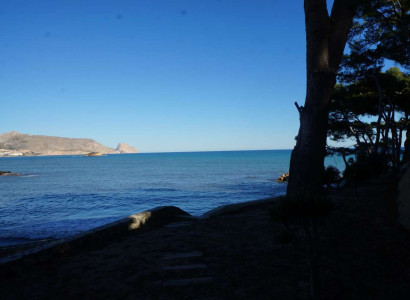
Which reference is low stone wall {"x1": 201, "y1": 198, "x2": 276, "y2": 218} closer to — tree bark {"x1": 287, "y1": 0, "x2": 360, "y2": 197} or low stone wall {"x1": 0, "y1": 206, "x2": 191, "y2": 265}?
low stone wall {"x1": 0, "y1": 206, "x2": 191, "y2": 265}

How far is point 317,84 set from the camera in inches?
294

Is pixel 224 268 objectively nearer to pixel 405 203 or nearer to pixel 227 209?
pixel 405 203

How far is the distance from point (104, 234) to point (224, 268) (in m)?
3.50

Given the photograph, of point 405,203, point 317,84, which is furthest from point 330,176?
point 317,84

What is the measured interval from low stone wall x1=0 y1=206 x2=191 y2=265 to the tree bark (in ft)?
13.4

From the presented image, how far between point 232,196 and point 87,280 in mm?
20894

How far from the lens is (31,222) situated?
1597cm

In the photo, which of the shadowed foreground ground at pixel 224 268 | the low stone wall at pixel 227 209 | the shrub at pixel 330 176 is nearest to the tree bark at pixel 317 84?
the shadowed foreground ground at pixel 224 268

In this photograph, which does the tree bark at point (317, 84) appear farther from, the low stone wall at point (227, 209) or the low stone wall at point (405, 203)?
the low stone wall at point (227, 209)

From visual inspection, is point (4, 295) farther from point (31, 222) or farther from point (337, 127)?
point (337, 127)

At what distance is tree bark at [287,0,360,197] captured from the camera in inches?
291

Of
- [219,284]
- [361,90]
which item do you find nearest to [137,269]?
[219,284]

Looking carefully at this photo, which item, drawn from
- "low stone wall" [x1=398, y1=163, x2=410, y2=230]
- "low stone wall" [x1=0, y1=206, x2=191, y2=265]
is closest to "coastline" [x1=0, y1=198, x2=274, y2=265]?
"low stone wall" [x1=0, y1=206, x2=191, y2=265]

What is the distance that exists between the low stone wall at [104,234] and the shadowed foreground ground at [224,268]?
128 mm
